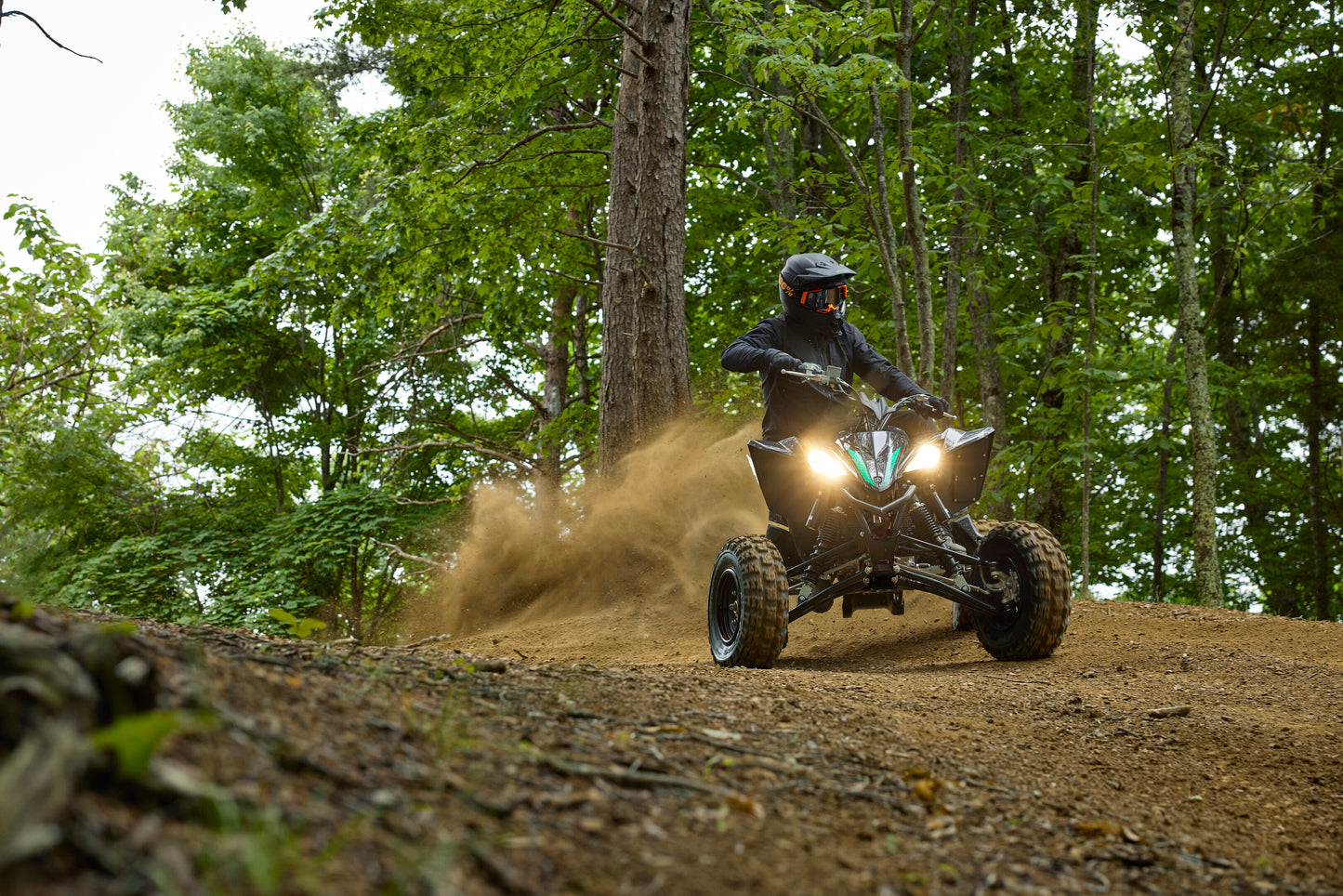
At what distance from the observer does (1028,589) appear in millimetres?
6043

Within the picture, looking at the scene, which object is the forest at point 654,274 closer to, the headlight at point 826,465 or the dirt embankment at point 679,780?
the headlight at point 826,465

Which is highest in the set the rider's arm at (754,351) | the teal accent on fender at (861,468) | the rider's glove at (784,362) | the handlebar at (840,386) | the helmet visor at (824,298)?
the helmet visor at (824,298)

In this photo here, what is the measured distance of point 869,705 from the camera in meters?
4.26

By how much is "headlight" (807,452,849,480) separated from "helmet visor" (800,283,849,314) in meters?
1.25

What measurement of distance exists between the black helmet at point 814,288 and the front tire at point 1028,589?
5.94 feet

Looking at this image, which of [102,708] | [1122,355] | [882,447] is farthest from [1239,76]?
[102,708]

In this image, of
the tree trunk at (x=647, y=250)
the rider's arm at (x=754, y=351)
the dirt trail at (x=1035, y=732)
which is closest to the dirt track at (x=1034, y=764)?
the dirt trail at (x=1035, y=732)

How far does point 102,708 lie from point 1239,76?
2153 cm

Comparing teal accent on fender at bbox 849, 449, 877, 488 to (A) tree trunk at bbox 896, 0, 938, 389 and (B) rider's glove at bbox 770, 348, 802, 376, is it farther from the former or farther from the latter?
(A) tree trunk at bbox 896, 0, 938, 389

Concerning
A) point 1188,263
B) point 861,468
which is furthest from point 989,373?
point 861,468

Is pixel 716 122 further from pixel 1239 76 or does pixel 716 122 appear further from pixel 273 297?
pixel 1239 76

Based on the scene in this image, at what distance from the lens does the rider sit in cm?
639

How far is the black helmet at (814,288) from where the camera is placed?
6551 millimetres

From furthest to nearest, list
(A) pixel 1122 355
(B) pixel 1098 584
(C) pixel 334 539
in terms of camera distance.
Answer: (B) pixel 1098 584
(A) pixel 1122 355
(C) pixel 334 539
